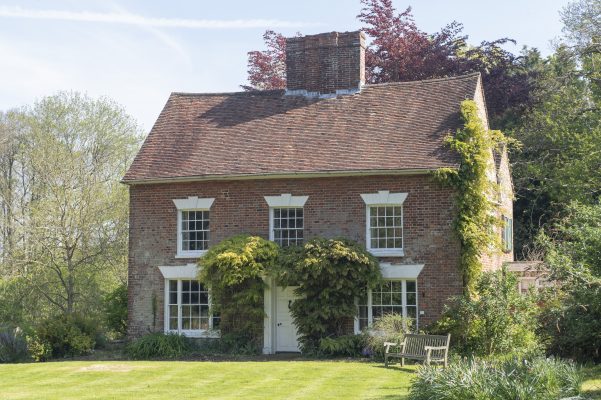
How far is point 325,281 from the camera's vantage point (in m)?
24.0

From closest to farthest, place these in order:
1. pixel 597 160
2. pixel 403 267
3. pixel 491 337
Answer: pixel 491 337 < pixel 403 267 < pixel 597 160

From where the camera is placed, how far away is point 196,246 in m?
26.5

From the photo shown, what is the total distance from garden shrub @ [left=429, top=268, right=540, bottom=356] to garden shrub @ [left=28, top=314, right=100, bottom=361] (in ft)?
34.5

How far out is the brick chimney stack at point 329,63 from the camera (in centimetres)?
2827

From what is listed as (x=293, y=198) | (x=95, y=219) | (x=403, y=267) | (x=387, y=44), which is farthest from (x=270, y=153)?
(x=387, y=44)

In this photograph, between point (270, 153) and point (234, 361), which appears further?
point (270, 153)

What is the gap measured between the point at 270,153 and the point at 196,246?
3640 millimetres

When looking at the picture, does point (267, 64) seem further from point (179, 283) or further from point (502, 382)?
point (502, 382)

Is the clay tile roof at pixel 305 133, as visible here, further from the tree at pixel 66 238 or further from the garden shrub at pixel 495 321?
the tree at pixel 66 238

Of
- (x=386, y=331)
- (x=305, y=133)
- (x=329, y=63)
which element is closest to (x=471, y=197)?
(x=386, y=331)

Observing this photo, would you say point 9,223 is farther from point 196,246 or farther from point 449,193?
point 449,193

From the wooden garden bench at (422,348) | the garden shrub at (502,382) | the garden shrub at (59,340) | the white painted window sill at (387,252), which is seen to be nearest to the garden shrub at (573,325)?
the wooden garden bench at (422,348)

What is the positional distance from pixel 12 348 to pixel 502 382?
54.5ft

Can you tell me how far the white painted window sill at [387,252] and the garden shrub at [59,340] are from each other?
9.02 m
